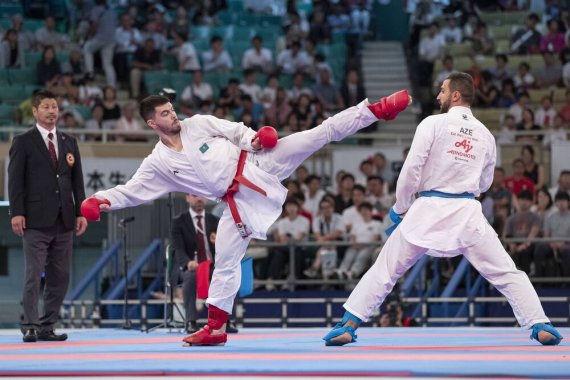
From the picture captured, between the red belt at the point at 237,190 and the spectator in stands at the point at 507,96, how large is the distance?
10.1 meters

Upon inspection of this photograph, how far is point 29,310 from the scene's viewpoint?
8.73m

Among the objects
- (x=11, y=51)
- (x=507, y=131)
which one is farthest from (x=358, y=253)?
(x=11, y=51)

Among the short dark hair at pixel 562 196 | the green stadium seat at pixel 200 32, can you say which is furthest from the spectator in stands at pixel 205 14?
the short dark hair at pixel 562 196

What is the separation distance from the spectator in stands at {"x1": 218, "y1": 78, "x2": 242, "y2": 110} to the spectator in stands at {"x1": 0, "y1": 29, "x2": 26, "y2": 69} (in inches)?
128

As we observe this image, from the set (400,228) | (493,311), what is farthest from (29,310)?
(493,311)

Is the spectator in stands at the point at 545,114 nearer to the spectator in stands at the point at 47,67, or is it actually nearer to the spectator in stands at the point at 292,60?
the spectator in stands at the point at 292,60

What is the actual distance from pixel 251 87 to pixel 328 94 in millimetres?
1112

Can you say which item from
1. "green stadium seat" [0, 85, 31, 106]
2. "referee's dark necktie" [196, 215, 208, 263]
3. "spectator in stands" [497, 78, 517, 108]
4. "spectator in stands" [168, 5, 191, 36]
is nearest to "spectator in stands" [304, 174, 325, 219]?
"spectator in stands" [497, 78, 517, 108]

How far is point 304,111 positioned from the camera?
54.1ft

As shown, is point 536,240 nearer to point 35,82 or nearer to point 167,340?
point 167,340

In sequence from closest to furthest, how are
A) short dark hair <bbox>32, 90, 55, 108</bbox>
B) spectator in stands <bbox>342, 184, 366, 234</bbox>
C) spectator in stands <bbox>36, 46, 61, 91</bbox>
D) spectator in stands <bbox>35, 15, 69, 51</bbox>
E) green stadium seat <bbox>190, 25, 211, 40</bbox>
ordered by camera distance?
short dark hair <bbox>32, 90, 55, 108</bbox> < spectator in stands <bbox>342, 184, 366, 234</bbox> < spectator in stands <bbox>36, 46, 61, 91</bbox> < spectator in stands <bbox>35, 15, 69, 51</bbox> < green stadium seat <bbox>190, 25, 211, 40</bbox>

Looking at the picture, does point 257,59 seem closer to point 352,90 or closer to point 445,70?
point 352,90

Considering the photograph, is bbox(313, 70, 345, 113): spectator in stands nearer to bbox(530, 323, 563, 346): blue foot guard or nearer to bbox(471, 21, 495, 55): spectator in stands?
bbox(471, 21, 495, 55): spectator in stands

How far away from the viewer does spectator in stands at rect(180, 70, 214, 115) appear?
17219 mm
